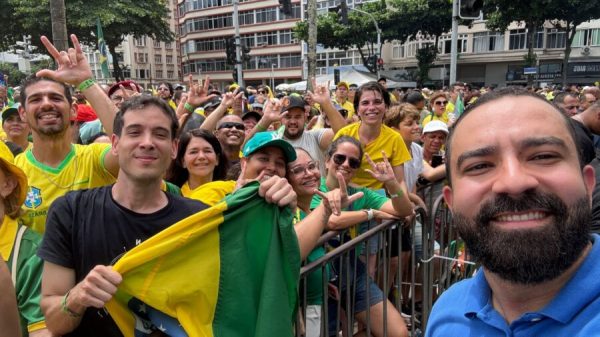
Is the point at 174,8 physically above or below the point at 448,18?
above

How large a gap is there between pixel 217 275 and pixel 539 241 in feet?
4.30

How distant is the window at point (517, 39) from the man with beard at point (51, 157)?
50.6m

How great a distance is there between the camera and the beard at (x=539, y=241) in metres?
1.28

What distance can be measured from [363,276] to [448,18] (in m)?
38.9

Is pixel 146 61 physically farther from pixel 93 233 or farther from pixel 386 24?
pixel 93 233

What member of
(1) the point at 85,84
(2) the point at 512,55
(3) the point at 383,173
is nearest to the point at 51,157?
(1) the point at 85,84

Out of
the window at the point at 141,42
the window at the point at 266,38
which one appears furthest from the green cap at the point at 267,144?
the window at the point at 141,42

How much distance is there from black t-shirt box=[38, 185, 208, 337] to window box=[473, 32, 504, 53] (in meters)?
51.8

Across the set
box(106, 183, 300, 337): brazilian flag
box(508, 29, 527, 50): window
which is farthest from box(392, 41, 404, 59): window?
box(106, 183, 300, 337): brazilian flag

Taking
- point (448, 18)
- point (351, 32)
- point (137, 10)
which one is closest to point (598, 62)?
point (448, 18)

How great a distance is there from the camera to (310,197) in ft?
10.9

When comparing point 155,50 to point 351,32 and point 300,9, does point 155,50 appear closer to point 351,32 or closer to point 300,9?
point 300,9

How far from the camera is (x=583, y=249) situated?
1328 mm

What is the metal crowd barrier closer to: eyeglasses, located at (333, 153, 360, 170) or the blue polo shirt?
eyeglasses, located at (333, 153, 360, 170)
